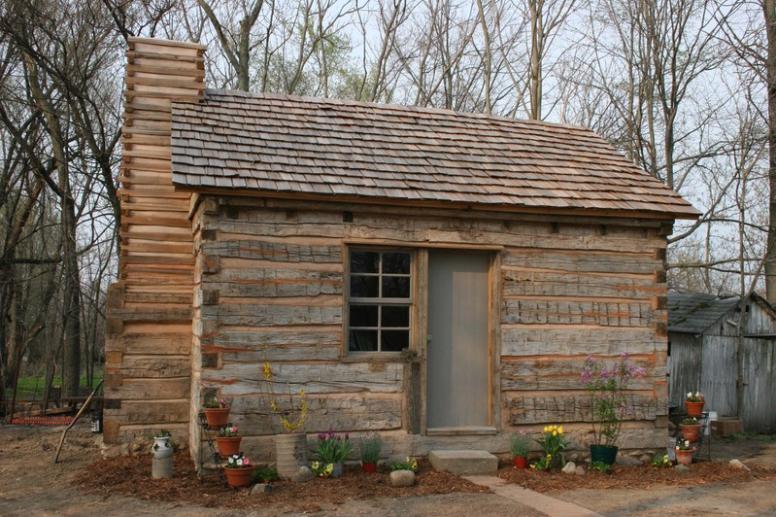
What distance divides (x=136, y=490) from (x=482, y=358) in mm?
4192

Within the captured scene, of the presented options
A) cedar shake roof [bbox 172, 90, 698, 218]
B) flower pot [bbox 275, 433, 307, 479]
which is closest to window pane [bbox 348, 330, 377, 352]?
flower pot [bbox 275, 433, 307, 479]

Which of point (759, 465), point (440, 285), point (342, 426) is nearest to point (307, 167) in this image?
point (440, 285)

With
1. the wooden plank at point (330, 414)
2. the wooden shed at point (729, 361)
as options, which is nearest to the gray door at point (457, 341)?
the wooden plank at point (330, 414)

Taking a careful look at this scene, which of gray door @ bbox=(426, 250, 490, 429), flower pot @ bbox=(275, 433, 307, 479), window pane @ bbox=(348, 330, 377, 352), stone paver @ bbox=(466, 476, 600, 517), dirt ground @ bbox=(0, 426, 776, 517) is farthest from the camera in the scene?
gray door @ bbox=(426, 250, 490, 429)

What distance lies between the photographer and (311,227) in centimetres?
892

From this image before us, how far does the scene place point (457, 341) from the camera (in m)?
9.47

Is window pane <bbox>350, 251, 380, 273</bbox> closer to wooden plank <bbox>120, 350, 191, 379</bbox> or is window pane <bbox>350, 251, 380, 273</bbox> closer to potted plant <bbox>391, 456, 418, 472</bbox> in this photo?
potted plant <bbox>391, 456, 418, 472</bbox>

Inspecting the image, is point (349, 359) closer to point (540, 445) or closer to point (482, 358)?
point (482, 358)

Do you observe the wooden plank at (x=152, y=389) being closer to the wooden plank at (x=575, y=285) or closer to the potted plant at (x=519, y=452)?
the potted plant at (x=519, y=452)

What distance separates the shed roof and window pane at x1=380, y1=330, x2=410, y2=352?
8036 mm

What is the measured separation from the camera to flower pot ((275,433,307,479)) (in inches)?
324

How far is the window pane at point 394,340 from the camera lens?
30.2 ft

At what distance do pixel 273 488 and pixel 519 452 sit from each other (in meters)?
2.99

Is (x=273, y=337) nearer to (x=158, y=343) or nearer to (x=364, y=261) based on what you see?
(x=364, y=261)
